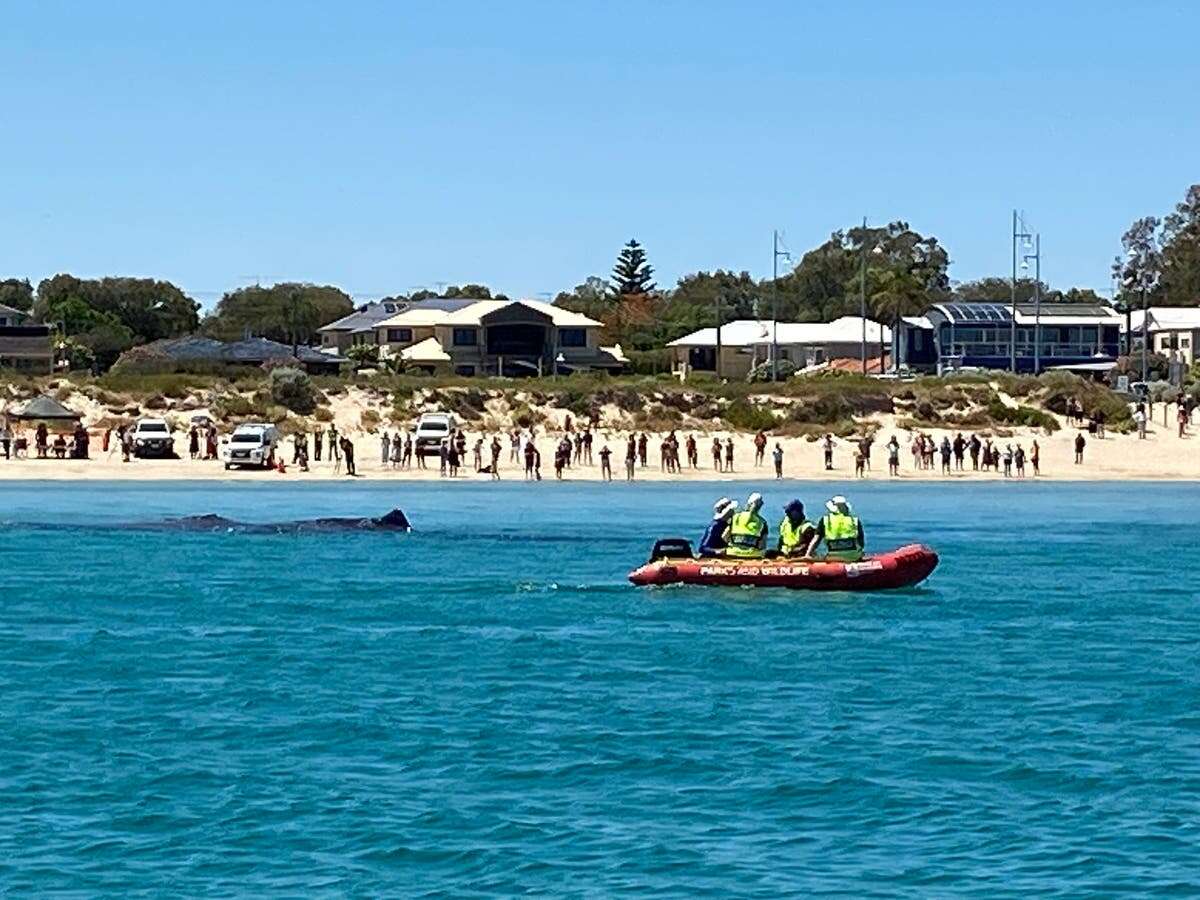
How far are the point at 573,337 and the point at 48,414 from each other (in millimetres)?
46479

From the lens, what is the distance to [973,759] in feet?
80.5

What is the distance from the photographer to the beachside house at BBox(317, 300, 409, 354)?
13300 centimetres

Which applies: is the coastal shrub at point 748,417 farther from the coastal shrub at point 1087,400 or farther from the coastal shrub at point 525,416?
the coastal shrub at point 1087,400

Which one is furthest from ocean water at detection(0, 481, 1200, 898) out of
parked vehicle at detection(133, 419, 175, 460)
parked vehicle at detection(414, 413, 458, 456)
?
parked vehicle at detection(414, 413, 458, 456)

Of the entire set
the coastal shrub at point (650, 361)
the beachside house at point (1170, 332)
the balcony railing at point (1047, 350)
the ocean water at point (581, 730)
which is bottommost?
the ocean water at point (581, 730)

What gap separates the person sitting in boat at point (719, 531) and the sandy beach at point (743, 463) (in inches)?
1417

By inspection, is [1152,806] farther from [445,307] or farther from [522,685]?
[445,307]

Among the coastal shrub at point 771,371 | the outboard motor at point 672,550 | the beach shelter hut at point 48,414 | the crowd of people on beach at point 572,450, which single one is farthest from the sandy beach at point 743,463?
the outboard motor at point 672,550

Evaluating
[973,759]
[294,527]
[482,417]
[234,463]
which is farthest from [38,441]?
[973,759]

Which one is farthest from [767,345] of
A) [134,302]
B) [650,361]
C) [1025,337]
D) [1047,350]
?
[134,302]

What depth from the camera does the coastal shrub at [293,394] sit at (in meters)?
89.1

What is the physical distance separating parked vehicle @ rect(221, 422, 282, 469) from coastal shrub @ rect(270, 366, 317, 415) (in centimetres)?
1159

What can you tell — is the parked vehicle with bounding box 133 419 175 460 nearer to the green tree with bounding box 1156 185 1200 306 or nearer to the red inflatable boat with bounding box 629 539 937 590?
the red inflatable boat with bounding box 629 539 937 590

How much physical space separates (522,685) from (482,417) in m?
61.1
